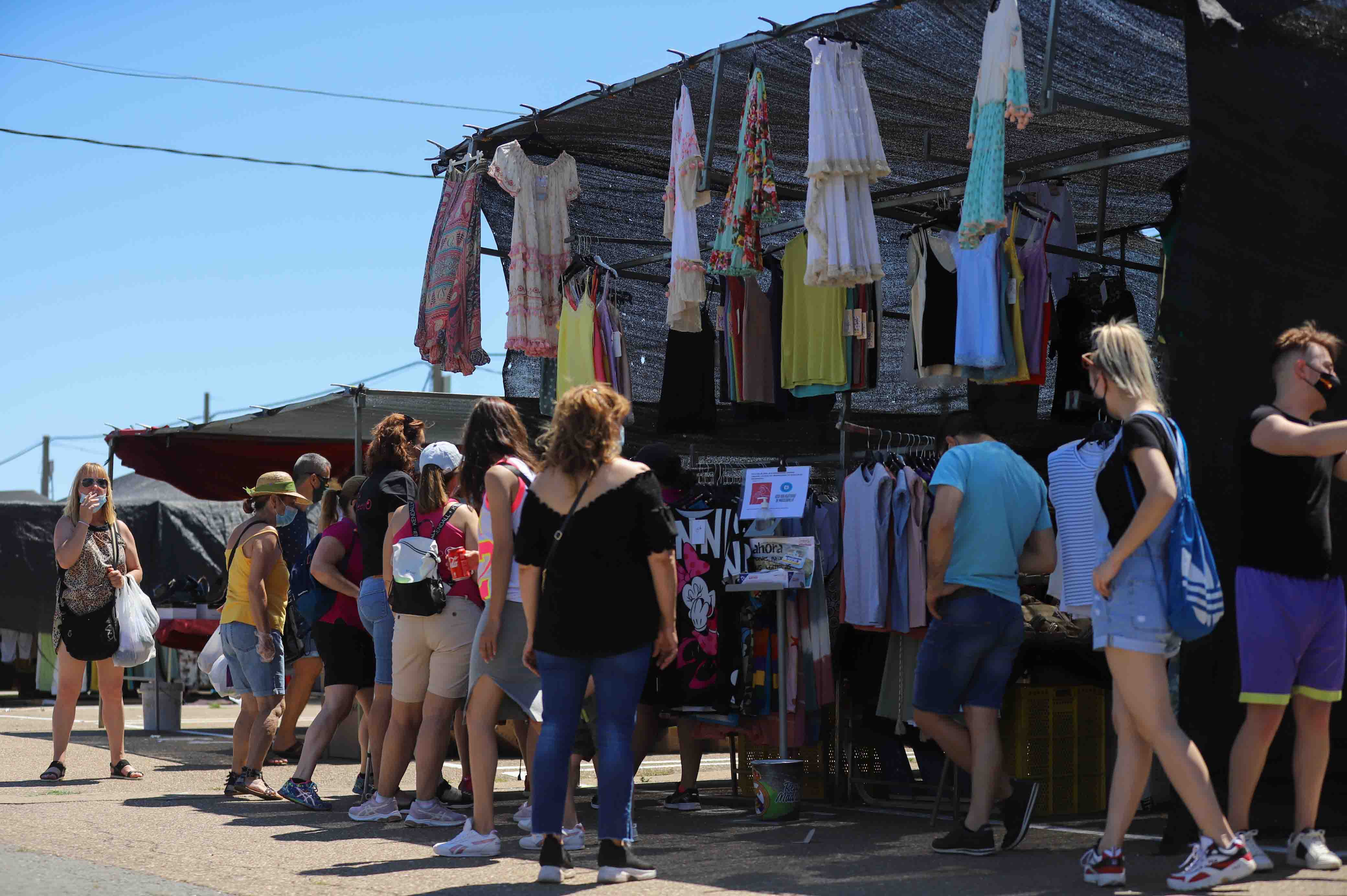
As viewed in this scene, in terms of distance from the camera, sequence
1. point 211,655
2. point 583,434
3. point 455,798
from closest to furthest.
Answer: point 583,434
point 455,798
point 211,655

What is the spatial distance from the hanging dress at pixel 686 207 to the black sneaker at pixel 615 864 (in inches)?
151

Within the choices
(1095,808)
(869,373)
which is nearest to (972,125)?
(869,373)

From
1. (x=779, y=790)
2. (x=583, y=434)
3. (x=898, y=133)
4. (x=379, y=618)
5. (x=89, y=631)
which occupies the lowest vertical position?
(x=779, y=790)

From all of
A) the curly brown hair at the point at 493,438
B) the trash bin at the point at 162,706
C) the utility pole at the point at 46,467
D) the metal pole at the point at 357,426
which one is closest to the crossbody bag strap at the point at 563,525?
the curly brown hair at the point at 493,438

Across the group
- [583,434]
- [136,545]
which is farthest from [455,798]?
[136,545]

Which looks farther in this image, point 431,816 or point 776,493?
point 776,493

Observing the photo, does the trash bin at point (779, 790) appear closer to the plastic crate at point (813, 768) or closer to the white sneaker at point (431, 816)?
the plastic crate at point (813, 768)

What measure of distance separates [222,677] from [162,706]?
4915mm

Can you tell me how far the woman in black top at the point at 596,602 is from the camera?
5207mm

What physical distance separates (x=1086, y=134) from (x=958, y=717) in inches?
151

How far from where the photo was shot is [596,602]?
518cm

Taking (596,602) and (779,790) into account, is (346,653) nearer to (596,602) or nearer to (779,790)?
(779,790)

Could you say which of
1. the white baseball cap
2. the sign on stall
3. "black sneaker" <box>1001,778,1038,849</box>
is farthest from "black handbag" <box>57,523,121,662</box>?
"black sneaker" <box>1001,778,1038,849</box>

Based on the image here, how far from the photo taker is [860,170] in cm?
748
